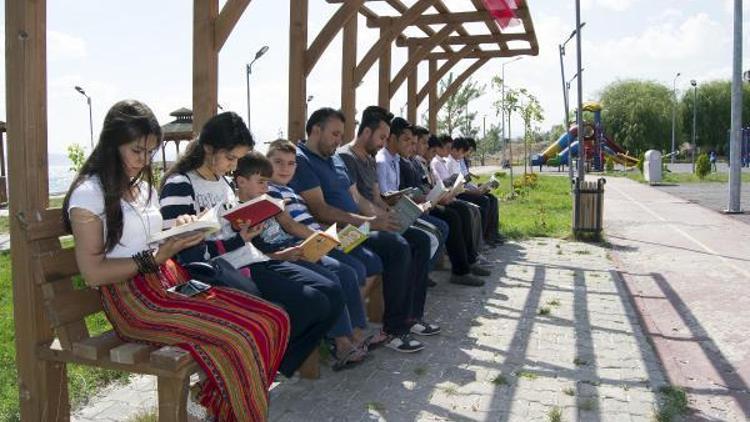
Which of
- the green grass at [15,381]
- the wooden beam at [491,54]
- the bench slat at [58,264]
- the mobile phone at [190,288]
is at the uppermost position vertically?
the wooden beam at [491,54]

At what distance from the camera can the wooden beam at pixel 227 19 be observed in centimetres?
414

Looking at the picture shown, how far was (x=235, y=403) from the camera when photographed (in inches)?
109

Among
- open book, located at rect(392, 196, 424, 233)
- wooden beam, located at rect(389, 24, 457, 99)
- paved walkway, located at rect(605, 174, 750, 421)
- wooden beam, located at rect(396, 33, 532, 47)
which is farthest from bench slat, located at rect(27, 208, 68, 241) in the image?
wooden beam, located at rect(396, 33, 532, 47)

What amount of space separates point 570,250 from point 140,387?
6519mm

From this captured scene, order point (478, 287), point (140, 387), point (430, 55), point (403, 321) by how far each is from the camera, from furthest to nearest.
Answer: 1. point (430, 55)
2. point (478, 287)
3. point (403, 321)
4. point (140, 387)

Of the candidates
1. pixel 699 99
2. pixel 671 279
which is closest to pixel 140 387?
pixel 671 279

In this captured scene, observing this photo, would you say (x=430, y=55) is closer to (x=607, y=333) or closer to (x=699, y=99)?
(x=607, y=333)

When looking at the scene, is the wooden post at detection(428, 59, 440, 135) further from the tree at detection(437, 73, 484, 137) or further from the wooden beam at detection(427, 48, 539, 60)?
the tree at detection(437, 73, 484, 137)

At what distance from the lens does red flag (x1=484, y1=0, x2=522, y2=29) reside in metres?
7.95

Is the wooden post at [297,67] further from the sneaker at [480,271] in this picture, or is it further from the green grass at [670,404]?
the green grass at [670,404]

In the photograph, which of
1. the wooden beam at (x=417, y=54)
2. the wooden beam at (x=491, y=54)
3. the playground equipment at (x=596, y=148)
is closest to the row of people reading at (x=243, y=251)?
A: the wooden beam at (x=417, y=54)

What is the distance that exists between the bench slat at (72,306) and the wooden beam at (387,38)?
4.23 meters

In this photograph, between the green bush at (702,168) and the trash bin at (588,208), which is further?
the green bush at (702,168)

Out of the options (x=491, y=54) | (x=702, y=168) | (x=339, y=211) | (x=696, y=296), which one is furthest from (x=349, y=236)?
(x=702, y=168)
